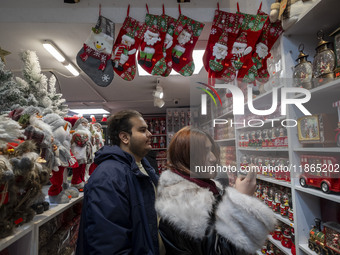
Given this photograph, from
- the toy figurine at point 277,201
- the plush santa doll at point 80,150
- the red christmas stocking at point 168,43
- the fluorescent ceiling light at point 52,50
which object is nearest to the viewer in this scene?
the plush santa doll at point 80,150

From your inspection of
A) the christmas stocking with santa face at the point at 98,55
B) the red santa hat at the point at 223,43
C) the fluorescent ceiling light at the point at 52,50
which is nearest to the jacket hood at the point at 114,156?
the christmas stocking with santa face at the point at 98,55

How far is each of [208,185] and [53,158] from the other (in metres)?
0.94

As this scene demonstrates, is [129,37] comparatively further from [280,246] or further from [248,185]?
[280,246]

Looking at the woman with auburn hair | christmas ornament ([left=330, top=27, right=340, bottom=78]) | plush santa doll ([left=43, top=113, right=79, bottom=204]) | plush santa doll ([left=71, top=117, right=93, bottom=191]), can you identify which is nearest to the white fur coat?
the woman with auburn hair

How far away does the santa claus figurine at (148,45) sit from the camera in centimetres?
208

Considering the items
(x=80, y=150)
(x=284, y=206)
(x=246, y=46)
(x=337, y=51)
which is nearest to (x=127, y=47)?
(x=80, y=150)

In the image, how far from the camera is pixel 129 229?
41.6 inches

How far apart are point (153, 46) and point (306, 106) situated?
1.46 meters

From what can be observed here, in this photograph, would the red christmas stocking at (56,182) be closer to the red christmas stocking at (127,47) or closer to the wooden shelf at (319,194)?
the red christmas stocking at (127,47)

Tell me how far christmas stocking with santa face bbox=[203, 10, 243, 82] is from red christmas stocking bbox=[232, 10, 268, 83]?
6 centimetres

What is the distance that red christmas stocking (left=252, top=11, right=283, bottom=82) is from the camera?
80.7 inches

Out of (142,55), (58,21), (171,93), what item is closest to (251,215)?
(142,55)

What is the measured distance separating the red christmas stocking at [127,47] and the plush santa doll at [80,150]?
64 cm

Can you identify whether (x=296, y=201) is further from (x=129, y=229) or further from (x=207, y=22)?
(x=207, y=22)
